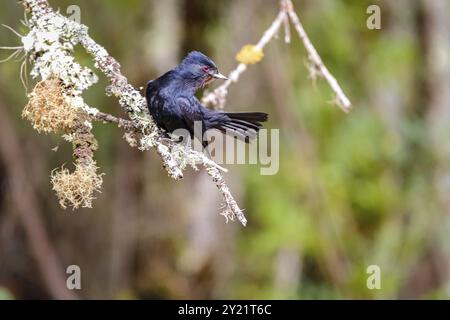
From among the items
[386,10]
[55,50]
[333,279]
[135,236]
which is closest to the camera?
Result: [55,50]

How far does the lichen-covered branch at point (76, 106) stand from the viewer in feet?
8.65

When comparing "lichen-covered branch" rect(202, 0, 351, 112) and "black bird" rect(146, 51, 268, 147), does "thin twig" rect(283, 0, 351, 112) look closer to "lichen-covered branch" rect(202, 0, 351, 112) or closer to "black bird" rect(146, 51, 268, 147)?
"lichen-covered branch" rect(202, 0, 351, 112)

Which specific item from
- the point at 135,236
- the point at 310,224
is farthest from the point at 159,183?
the point at 310,224

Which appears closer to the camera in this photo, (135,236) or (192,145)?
(192,145)

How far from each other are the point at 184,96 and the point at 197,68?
0.46 feet

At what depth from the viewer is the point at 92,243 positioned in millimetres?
7008

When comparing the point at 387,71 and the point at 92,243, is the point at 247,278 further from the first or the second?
the point at 387,71

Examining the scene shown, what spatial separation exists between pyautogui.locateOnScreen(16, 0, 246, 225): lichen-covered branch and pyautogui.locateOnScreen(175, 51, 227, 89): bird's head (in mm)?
254

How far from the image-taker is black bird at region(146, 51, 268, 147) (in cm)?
296

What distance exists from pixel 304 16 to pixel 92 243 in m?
3.27

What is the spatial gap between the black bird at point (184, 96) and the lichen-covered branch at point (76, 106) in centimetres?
7

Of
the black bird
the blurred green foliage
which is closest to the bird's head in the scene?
the black bird

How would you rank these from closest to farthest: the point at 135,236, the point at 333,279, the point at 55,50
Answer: the point at 55,50 < the point at 135,236 < the point at 333,279

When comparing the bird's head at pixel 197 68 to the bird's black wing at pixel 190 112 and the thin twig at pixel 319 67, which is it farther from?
the thin twig at pixel 319 67
